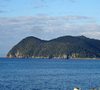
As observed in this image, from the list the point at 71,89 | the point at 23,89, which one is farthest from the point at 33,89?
the point at 71,89

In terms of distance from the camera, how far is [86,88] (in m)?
77.8

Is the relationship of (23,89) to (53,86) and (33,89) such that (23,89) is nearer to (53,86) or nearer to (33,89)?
(33,89)

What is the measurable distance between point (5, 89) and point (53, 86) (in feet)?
31.0

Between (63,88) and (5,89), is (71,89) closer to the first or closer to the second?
(63,88)

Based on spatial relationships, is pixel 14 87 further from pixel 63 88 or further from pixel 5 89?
pixel 63 88

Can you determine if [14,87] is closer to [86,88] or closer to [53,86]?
[53,86]

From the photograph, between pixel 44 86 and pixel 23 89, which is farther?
pixel 44 86

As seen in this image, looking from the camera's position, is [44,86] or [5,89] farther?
[44,86]

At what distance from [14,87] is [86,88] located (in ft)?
43.4

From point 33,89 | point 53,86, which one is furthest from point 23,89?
point 53,86

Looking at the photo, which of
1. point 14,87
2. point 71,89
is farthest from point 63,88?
point 14,87

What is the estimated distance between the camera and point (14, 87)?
79562mm

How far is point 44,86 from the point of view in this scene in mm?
81438

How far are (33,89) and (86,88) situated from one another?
957 centimetres
